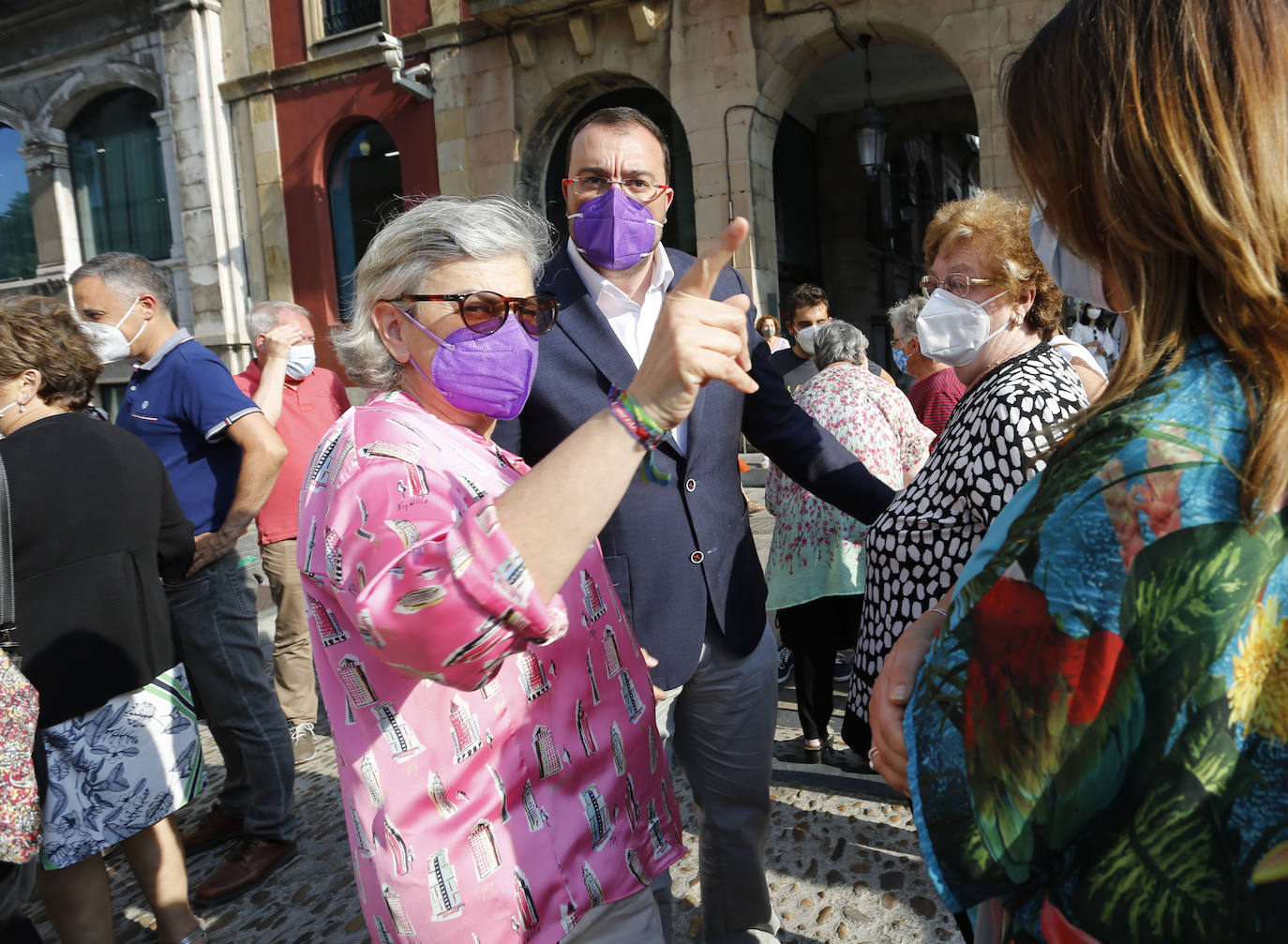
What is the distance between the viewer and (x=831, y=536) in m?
3.58

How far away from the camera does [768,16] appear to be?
957 cm

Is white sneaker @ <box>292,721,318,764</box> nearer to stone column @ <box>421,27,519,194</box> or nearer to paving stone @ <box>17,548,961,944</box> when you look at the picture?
paving stone @ <box>17,548,961,944</box>

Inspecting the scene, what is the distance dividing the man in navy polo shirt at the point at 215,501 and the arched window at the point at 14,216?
14.5m

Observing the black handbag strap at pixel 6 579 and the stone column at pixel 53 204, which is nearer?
the black handbag strap at pixel 6 579

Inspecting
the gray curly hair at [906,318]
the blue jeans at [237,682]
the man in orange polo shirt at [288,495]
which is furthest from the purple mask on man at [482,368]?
the man in orange polo shirt at [288,495]

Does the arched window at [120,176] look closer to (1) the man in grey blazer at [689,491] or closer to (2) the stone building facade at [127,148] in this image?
(2) the stone building facade at [127,148]

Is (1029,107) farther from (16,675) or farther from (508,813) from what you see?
(16,675)

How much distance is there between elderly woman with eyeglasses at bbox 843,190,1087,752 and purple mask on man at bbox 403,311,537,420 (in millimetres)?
996

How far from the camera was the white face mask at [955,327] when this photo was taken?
2.18 metres

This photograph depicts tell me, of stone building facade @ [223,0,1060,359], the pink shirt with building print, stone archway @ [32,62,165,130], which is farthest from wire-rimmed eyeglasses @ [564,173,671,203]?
stone archway @ [32,62,165,130]

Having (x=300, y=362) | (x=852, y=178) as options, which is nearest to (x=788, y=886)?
(x=300, y=362)

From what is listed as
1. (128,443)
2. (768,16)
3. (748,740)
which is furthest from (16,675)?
(768,16)

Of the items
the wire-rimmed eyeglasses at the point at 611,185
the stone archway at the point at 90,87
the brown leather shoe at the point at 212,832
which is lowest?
the brown leather shoe at the point at 212,832

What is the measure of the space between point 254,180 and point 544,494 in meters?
13.6
